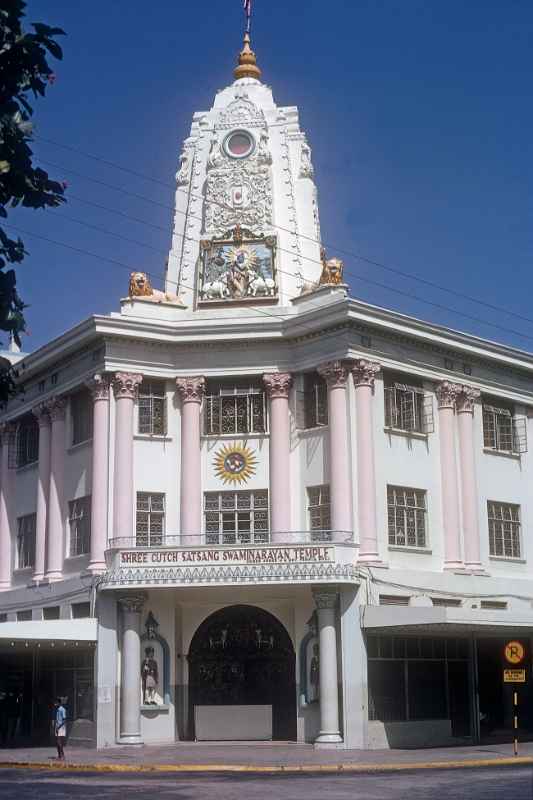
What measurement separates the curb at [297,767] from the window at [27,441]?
1620 centimetres

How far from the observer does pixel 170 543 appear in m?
38.6

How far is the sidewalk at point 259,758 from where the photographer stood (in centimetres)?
2862

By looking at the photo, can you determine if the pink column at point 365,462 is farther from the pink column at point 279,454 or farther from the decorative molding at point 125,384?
the decorative molding at point 125,384

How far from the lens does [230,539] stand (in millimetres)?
38719

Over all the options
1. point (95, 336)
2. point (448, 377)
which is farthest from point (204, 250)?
point (448, 377)

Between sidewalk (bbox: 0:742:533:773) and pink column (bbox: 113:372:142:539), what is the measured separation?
22.8 feet

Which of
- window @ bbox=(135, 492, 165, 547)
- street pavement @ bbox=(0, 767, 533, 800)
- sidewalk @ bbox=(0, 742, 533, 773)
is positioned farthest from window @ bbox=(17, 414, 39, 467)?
street pavement @ bbox=(0, 767, 533, 800)

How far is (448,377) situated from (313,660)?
1097cm

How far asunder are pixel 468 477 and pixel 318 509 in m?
5.57

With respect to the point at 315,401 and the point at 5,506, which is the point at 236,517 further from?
the point at 5,506

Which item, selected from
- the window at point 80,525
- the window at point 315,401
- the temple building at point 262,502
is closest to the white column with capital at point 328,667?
the temple building at point 262,502

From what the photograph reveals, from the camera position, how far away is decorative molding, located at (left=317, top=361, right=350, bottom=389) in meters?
37.5

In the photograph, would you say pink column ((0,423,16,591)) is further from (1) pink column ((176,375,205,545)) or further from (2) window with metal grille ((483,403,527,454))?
(2) window with metal grille ((483,403,527,454))

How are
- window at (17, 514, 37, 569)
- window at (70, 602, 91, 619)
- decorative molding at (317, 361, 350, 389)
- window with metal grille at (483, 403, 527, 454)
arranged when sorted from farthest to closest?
window at (17, 514, 37, 569)
window with metal grille at (483, 403, 527, 454)
window at (70, 602, 91, 619)
decorative molding at (317, 361, 350, 389)
